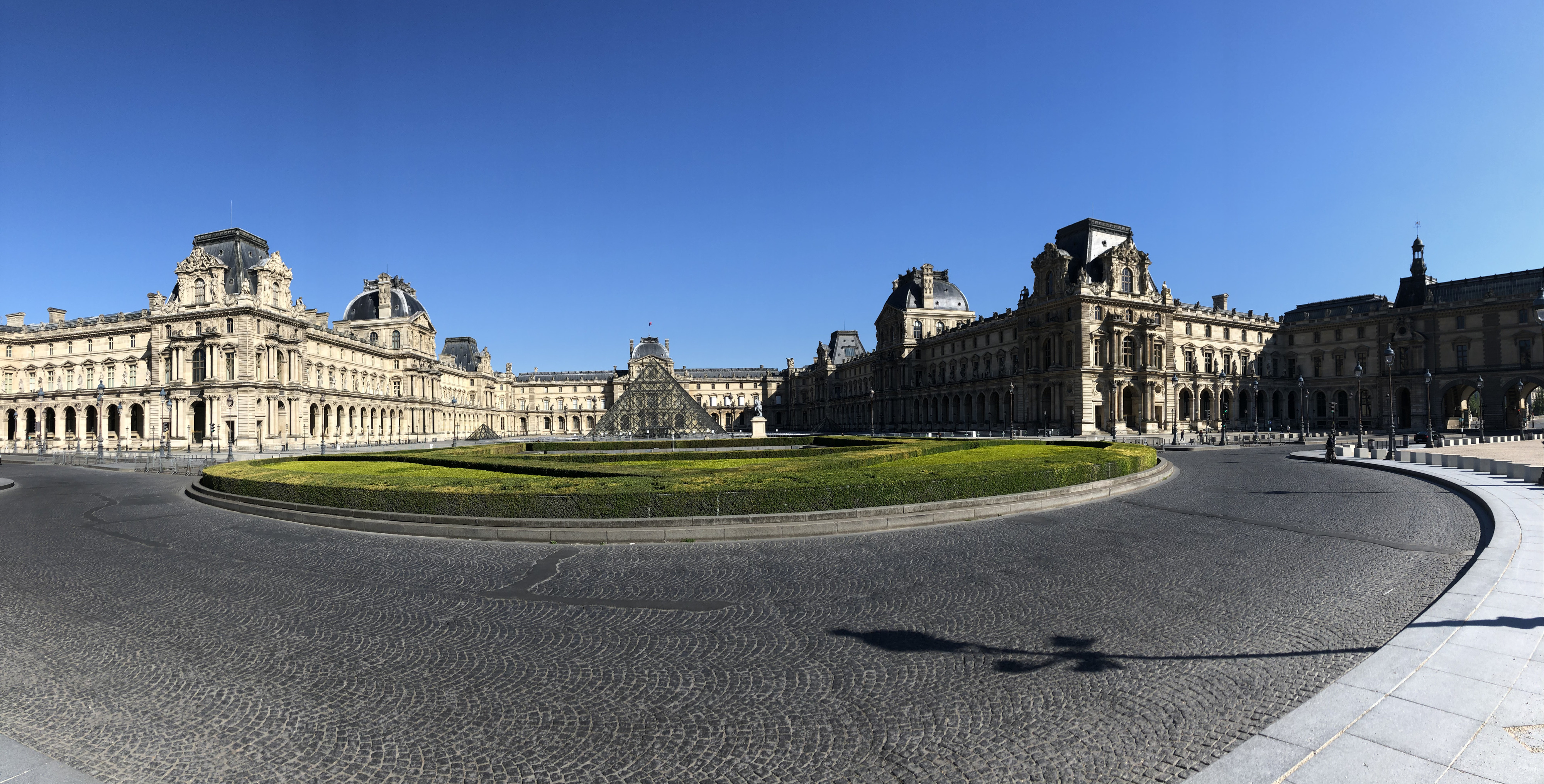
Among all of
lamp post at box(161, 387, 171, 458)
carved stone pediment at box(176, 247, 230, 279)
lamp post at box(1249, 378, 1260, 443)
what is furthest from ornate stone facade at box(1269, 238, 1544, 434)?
carved stone pediment at box(176, 247, 230, 279)

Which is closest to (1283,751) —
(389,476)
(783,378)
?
(389,476)

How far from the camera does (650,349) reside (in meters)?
137

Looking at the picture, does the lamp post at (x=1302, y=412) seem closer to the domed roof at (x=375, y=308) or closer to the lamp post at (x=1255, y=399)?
the lamp post at (x=1255, y=399)

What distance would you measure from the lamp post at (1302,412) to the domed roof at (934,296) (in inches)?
1607

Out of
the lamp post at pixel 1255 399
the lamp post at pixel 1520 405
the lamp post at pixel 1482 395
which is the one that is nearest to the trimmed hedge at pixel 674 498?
the lamp post at pixel 1255 399

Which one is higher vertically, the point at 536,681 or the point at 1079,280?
the point at 1079,280

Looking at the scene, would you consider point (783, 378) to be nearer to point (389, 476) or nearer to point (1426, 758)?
point (389, 476)

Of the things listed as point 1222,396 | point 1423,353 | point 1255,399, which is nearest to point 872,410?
point 1222,396

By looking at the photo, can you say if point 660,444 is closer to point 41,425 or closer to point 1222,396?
point 41,425

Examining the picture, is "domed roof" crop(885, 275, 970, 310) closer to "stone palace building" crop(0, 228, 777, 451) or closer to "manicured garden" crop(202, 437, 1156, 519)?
"stone palace building" crop(0, 228, 777, 451)

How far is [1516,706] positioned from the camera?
5156 millimetres

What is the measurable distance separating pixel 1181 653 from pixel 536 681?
6381 mm

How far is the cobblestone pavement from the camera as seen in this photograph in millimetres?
4926

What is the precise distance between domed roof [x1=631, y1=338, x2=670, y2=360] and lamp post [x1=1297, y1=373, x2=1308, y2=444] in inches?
3972
